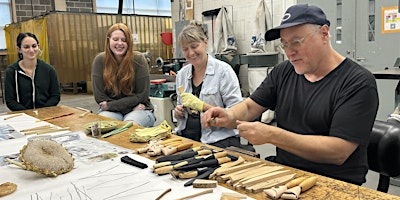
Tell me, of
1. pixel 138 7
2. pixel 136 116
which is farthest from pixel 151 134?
pixel 138 7

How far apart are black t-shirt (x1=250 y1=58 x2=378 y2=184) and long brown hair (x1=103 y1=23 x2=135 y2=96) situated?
143 cm

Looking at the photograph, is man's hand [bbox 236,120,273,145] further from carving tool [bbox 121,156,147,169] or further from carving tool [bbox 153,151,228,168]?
carving tool [bbox 121,156,147,169]

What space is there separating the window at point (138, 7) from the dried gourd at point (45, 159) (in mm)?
8596

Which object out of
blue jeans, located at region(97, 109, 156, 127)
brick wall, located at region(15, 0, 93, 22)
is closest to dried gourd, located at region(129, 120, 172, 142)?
blue jeans, located at region(97, 109, 156, 127)

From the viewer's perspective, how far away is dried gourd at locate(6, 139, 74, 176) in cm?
127

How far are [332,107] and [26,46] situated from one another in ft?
8.76

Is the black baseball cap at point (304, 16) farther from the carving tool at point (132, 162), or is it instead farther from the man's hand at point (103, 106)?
the man's hand at point (103, 106)

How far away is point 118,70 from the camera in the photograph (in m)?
2.75

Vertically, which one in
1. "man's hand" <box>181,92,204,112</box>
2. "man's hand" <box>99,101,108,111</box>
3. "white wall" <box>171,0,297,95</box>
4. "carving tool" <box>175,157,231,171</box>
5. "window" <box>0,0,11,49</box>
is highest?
"window" <box>0,0,11,49</box>

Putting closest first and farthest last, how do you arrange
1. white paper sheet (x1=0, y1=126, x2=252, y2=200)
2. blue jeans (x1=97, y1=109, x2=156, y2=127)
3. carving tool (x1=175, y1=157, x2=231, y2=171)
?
white paper sheet (x1=0, y1=126, x2=252, y2=200) → carving tool (x1=175, y1=157, x2=231, y2=171) → blue jeans (x1=97, y1=109, x2=156, y2=127)

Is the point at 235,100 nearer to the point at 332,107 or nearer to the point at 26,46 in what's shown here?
the point at 332,107

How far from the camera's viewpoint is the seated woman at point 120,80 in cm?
271

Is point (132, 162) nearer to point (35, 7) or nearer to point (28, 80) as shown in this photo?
point (28, 80)

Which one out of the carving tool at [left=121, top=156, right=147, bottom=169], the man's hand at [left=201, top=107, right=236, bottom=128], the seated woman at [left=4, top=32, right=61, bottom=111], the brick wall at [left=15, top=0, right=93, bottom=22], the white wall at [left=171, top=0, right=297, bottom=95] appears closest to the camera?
the carving tool at [left=121, top=156, right=147, bottom=169]
